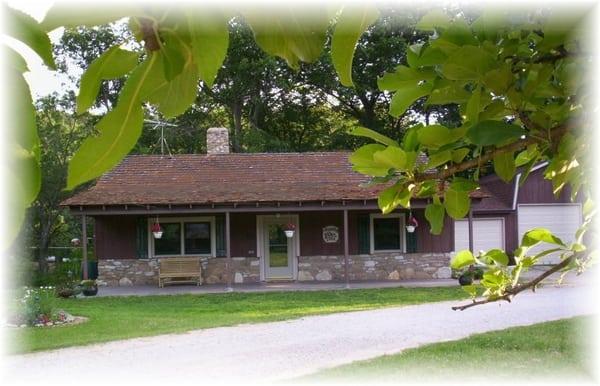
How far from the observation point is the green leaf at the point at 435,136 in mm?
1172

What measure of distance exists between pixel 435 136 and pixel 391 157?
10 cm

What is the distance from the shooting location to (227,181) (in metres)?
19.6

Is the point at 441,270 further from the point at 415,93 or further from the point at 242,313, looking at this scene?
the point at 415,93

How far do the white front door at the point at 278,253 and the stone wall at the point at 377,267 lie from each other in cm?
38

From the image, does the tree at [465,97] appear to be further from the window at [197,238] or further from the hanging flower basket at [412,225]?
the window at [197,238]

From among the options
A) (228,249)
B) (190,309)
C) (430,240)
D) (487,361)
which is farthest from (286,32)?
(430,240)

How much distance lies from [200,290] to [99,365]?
28.3ft

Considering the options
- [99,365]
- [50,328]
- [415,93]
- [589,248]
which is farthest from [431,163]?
[50,328]

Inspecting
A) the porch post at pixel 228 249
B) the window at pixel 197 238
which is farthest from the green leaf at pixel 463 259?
the window at pixel 197 238

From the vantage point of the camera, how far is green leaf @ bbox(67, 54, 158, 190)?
52 centimetres

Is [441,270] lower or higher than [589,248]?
lower

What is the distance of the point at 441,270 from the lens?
1945 cm

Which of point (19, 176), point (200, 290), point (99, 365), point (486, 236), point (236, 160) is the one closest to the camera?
point (19, 176)

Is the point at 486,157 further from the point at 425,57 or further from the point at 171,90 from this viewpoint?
the point at 171,90
